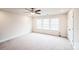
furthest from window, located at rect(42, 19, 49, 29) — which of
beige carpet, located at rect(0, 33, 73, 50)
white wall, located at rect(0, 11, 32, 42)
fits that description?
white wall, located at rect(0, 11, 32, 42)

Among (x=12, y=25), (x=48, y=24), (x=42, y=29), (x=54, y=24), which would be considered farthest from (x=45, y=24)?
(x=12, y=25)

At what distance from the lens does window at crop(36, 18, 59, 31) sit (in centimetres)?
369

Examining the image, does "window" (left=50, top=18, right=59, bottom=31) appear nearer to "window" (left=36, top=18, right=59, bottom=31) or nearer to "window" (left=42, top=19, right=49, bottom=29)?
"window" (left=36, top=18, right=59, bottom=31)

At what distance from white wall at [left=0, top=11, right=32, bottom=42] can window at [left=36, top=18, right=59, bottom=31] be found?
49cm

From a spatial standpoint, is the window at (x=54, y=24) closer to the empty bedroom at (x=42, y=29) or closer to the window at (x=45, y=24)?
the empty bedroom at (x=42, y=29)

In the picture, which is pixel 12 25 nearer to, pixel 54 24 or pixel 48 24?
pixel 48 24

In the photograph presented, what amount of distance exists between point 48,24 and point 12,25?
2087mm

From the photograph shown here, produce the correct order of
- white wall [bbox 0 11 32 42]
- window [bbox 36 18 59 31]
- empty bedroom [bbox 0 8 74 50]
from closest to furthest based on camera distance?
empty bedroom [bbox 0 8 74 50]
window [bbox 36 18 59 31]
white wall [bbox 0 11 32 42]

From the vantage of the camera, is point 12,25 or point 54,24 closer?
point 54,24

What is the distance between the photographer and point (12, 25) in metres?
4.68

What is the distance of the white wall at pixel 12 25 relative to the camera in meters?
4.14

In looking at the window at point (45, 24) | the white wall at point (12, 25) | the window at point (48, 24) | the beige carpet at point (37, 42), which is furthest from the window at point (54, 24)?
the white wall at point (12, 25)
